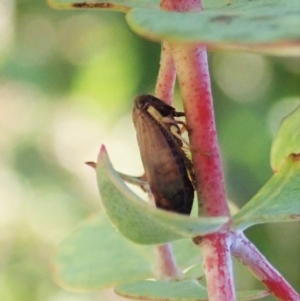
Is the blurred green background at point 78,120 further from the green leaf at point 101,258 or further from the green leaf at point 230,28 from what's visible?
the green leaf at point 230,28

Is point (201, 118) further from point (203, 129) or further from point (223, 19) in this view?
point (223, 19)

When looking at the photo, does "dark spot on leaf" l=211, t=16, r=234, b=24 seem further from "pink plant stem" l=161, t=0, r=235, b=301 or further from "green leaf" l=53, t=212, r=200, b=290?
"green leaf" l=53, t=212, r=200, b=290

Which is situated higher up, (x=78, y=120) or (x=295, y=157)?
(x=78, y=120)

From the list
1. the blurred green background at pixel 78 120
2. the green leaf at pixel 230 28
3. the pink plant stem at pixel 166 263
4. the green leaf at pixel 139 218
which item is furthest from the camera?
the blurred green background at pixel 78 120

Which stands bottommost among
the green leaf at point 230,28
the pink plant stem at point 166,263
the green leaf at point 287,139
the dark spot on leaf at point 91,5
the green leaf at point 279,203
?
the pink plant stem at point 166,263

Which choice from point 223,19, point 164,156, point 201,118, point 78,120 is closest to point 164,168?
point 164,156

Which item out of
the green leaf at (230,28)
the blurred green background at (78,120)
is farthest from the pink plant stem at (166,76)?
the blurred green background at (78,120)

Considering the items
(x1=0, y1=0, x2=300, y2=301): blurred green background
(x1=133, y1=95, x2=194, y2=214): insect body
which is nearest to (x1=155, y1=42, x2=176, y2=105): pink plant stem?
(x1=133, y1=95, x2=194, y2=214): insect body
